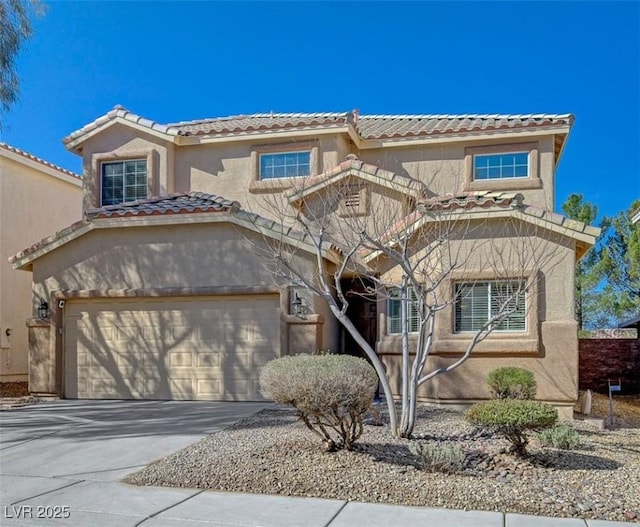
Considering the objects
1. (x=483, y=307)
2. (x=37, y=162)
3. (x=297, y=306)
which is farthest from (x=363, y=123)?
(x=37, y=162)

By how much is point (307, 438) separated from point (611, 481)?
3940 mm

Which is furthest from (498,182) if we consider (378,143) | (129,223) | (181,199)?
(129,223)

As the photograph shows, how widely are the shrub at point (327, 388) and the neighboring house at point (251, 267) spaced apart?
16.1 ft

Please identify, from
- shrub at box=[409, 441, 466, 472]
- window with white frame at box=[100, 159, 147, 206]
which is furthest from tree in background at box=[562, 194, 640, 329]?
shrub at box=[409, 441, 466, 472]

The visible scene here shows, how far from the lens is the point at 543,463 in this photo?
7.89 m

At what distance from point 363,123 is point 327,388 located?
14.0 metres

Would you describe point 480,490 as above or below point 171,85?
below

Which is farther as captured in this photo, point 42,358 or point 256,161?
point 256,161

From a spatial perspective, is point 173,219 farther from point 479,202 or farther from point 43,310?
point 479,202

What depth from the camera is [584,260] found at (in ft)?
86.3

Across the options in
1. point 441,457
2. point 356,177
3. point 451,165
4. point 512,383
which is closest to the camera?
point 441,457

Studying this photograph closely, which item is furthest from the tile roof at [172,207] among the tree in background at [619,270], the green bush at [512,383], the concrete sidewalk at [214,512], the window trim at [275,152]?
the tree in background at [619,270]

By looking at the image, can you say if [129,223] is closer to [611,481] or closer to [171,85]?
[171,85]

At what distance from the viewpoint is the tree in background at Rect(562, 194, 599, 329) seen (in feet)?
81.3
